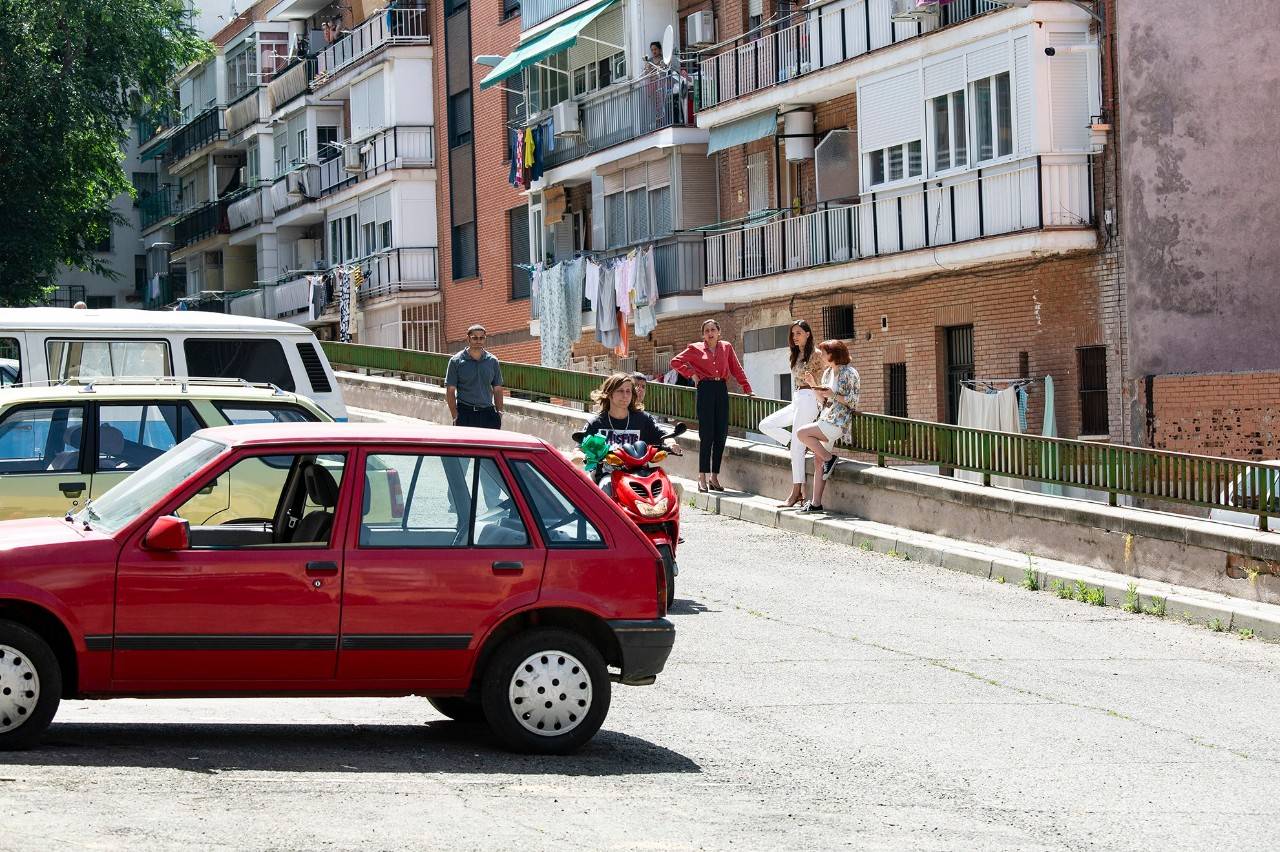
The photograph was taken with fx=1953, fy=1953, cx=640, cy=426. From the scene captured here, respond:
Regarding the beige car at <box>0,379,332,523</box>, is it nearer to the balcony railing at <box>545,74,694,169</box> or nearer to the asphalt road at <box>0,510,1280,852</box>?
the asphalt road at <box>0,510,1280,852</box>

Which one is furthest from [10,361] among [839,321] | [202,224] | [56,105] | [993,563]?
[202,224]

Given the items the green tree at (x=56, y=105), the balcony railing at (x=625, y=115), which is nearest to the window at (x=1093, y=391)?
the balcony railing at (x=625, y=115)

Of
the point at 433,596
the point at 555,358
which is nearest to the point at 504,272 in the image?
the point at 555,358

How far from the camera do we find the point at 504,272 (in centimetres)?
4656

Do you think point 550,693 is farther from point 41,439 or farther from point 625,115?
point 625,115

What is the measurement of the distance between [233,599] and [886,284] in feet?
76.3

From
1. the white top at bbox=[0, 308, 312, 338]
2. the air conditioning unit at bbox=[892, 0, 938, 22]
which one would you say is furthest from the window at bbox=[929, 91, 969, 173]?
the white top at bbox=[0, 308, 312, 338]

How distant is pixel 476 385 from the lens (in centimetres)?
1944

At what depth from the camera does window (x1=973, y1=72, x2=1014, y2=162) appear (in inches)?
1074

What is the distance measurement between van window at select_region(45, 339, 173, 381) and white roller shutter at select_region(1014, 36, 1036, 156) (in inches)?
561

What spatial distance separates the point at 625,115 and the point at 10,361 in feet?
77.3

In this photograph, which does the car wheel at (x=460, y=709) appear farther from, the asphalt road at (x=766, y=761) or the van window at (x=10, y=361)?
the van window at (x=10, y=361)

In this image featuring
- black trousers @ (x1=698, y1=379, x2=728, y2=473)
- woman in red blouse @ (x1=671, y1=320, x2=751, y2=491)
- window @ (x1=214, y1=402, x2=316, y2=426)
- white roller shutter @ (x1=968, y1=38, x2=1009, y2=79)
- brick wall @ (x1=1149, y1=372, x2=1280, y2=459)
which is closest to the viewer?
window @ (x1=214, y1=402, x2=316, y2=426)

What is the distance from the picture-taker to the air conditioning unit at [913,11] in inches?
1123
